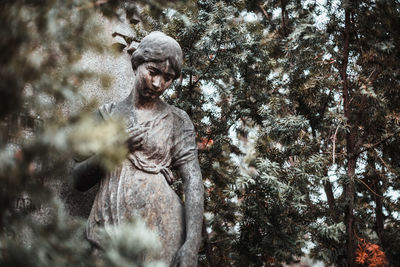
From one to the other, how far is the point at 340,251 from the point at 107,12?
290 centimetres

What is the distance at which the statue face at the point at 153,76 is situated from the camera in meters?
2.73

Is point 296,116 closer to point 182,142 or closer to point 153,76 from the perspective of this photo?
point 182,142

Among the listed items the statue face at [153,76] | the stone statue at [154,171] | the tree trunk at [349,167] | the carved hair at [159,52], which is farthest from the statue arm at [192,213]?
the tree trunk at [349,167]

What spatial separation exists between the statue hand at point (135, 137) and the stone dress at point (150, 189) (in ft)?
0.15

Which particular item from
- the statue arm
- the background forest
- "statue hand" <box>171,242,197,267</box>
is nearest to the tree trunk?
the background forest

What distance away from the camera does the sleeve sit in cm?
285

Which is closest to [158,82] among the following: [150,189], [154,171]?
[154,171]

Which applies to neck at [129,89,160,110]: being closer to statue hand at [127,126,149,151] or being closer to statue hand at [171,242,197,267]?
statue hand at [127,126,149,151]

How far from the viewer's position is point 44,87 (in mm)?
1500

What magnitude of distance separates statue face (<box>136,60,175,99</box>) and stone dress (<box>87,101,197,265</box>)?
0.17 m

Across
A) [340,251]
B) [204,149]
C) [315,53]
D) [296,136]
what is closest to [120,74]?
[204,149]

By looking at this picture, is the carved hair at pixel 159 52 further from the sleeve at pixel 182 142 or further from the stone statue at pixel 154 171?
the sleeve at pixel 182 142

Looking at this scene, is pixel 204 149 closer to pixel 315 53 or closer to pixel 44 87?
pixel 315 53

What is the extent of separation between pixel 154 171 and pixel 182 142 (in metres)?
0.33
